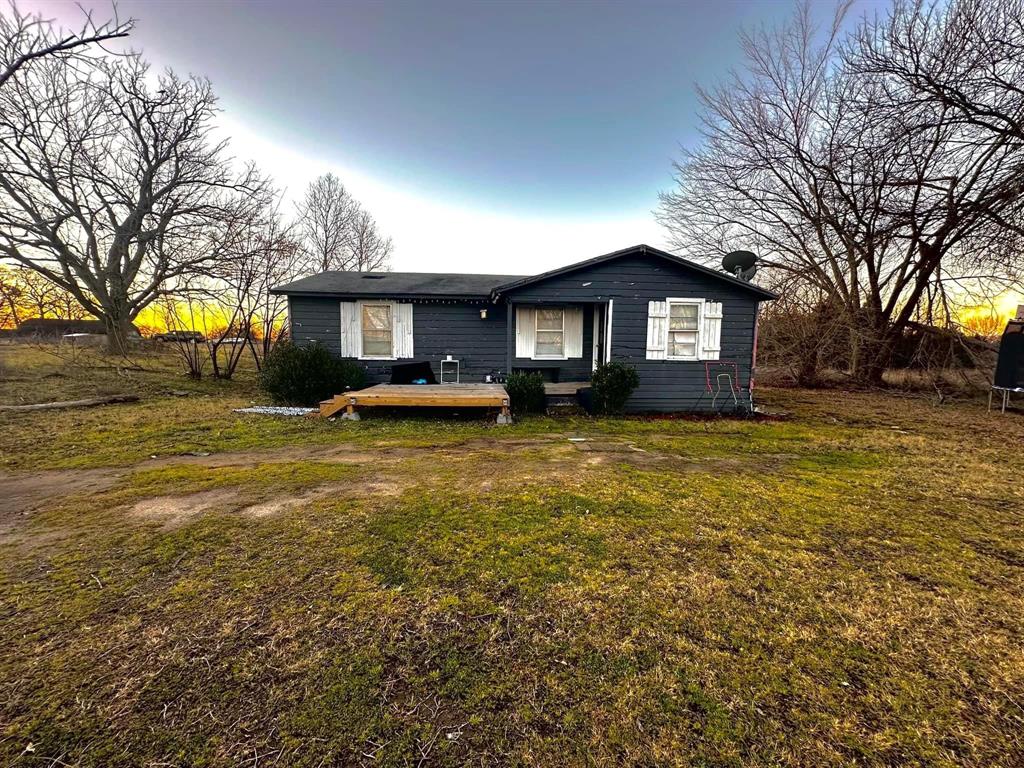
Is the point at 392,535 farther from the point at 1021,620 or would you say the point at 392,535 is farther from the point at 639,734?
the point at 1021,620

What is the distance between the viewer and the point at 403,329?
372 inches

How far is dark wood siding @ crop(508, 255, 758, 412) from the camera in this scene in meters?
8.31

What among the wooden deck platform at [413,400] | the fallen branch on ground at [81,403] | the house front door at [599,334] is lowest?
the fallen branch on ground at [81,403]

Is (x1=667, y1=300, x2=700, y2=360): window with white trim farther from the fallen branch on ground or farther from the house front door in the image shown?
the fallen branch on ground

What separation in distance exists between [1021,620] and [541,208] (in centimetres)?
1753

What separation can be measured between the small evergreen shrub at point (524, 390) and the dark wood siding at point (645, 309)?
1621 millimetres

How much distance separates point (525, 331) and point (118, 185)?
12.4 m

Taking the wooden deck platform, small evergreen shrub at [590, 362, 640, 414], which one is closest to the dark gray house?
small evergreen shrub at [590, 362, 640, 414]

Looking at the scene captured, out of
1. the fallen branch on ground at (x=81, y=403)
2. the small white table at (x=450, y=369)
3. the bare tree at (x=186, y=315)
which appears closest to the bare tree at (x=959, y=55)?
the small white table at (x=450, y=369)

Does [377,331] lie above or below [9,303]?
below

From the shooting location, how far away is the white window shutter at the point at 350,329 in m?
9.26

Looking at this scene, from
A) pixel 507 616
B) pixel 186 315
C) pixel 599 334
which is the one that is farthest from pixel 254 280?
pixel 507 616

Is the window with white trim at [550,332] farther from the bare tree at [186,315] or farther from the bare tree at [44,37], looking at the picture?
the bare tree at [186,315]

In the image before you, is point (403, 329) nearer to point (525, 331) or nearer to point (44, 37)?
point (525, 331)
